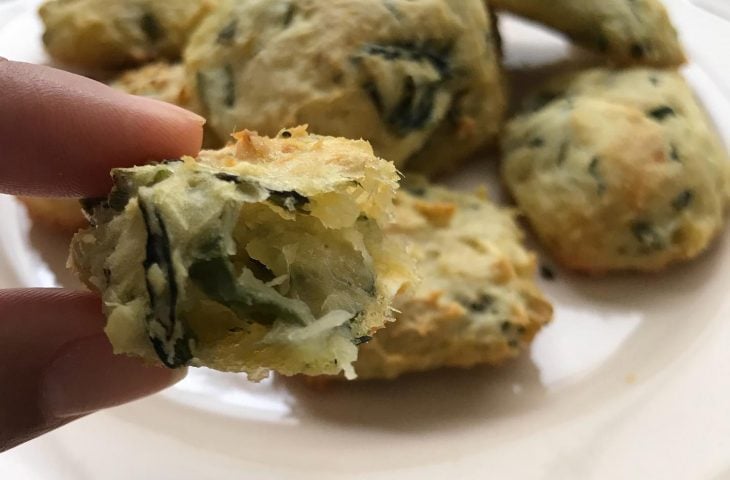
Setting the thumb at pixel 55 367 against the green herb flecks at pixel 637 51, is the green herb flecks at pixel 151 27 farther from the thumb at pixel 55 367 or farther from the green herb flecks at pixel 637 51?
the green herb flecks at pixel 637 51

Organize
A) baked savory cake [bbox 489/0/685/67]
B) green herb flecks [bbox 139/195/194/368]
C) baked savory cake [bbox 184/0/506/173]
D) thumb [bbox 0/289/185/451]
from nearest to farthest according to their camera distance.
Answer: green herb flecks [bbox 139/195/194/368] < thumb [bbox 0/289/185/451] < baked savory cake [bbox 184/0/506/173] < baked savory cake [bbox 489/0/685/67]

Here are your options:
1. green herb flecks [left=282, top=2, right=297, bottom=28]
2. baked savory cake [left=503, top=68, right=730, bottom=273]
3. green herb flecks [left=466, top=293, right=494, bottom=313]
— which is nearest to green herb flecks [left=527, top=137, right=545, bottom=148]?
baked savory cake [left=503, top=68, right=730, bottom=273]

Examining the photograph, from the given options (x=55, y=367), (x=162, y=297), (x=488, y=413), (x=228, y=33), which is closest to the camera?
(x=162, y=297)

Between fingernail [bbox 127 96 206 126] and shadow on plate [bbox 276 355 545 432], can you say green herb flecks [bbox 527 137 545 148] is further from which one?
fingernail [bbox 127 96 206 126]

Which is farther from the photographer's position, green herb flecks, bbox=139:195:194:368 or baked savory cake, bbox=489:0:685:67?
baked savory cake, bbox=489:0:685:67

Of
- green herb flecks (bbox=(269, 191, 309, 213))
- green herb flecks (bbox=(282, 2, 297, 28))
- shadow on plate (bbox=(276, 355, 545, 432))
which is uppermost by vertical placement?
green herb flecks (bbox=(269, 191, 309, 213))

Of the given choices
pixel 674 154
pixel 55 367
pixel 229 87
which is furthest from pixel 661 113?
pixel 55 367

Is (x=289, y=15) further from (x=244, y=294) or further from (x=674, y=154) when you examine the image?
(x=244, y=294)
